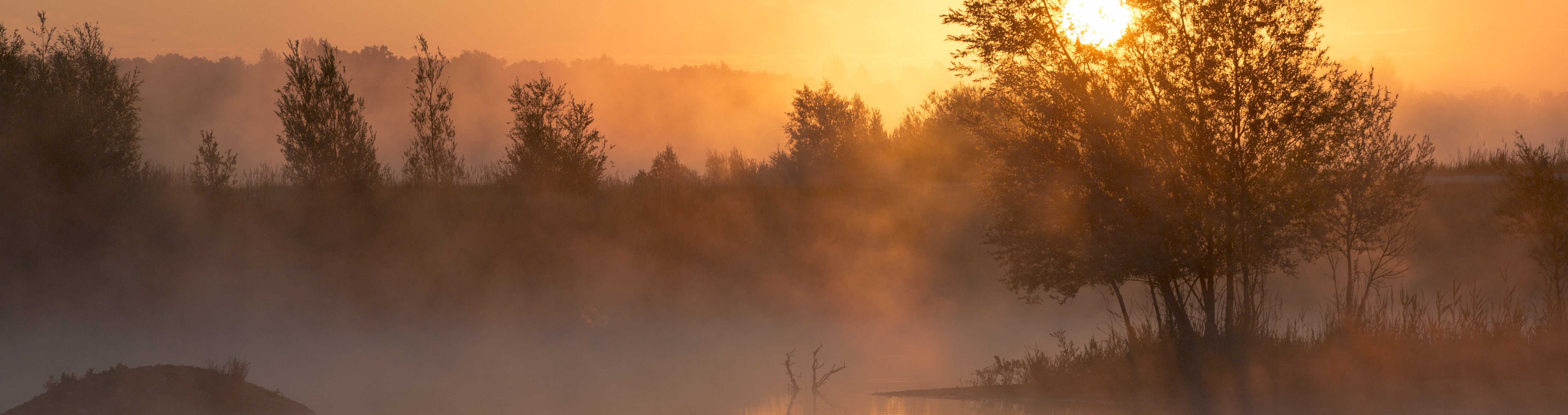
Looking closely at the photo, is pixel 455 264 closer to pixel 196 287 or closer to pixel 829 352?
pixel 196 287

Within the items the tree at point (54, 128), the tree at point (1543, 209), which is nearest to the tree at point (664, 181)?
the tree at point (54, 128)


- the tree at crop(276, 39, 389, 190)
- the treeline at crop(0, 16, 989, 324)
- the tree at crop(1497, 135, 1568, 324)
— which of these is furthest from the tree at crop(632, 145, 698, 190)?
the tree at crop(1497, 135, 1568, 324)

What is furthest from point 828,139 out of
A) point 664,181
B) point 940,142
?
point 664,181

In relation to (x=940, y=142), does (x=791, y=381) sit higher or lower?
lower

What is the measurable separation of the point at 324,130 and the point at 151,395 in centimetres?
2006

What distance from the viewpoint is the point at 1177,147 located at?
50.2ft

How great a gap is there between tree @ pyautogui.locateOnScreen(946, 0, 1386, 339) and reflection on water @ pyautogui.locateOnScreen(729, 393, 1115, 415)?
2.50 metres

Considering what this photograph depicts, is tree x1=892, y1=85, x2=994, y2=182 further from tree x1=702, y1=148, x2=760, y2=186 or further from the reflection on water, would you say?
the reflection on water

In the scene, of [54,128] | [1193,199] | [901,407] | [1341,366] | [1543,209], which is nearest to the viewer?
[901,407]

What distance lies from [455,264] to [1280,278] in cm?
2653

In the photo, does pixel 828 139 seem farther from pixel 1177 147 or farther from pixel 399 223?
pixel 1177 147

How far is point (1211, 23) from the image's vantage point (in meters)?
15.0

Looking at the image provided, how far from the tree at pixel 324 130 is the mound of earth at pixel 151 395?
18787mm

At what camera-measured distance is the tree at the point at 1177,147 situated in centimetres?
1497
